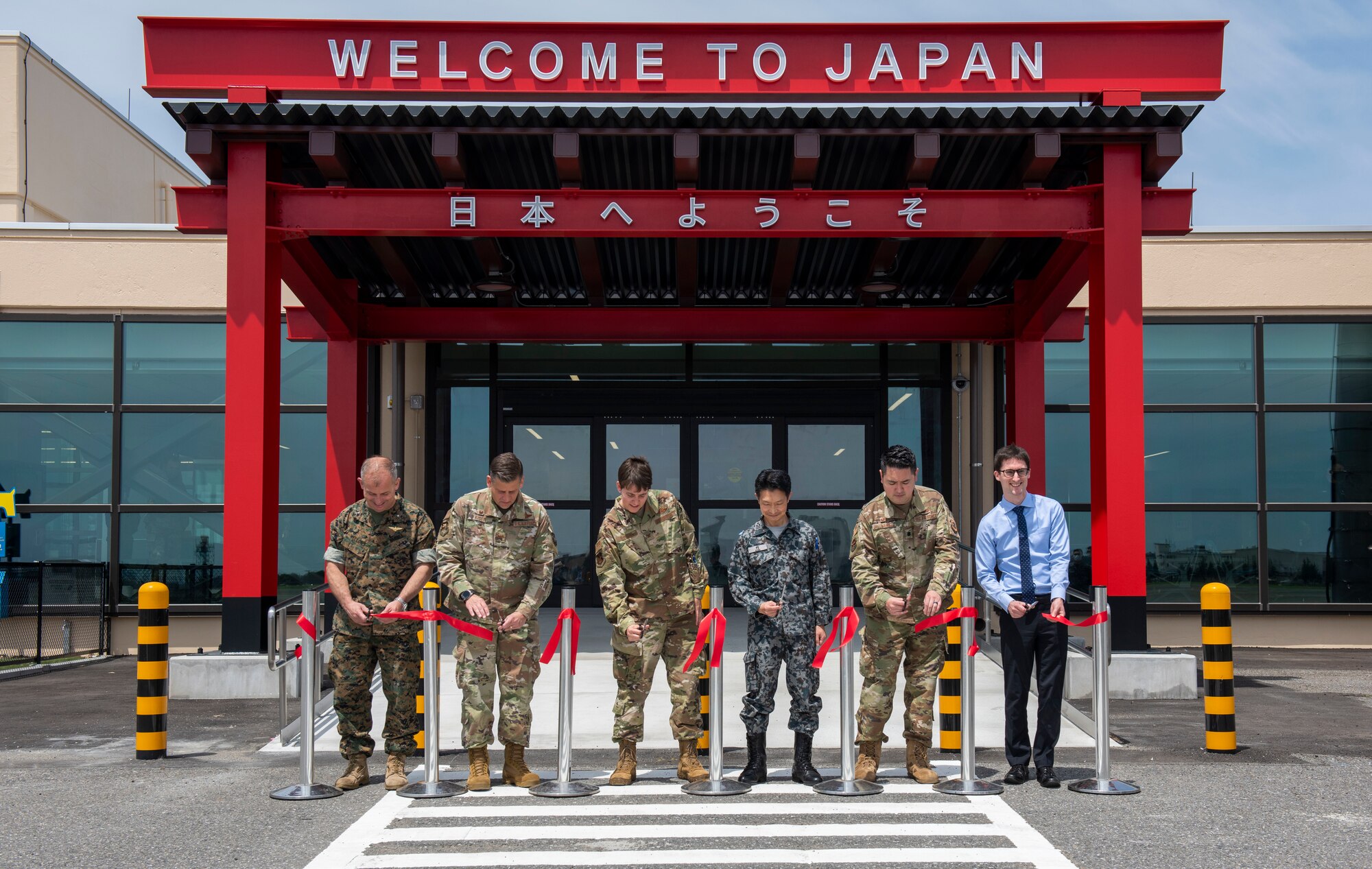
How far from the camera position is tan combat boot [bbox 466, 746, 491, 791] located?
21.7 feet

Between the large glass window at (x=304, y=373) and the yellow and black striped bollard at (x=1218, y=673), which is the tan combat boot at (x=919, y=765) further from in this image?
the large glass window at (x=304, y=373)

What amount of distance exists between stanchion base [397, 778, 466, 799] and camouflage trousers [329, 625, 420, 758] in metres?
0.24

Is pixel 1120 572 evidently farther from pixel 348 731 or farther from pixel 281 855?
pixel 281 855

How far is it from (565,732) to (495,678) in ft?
1.57

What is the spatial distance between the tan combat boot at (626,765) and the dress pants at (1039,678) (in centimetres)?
204

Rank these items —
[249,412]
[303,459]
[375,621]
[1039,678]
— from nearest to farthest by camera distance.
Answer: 1. [375,621]
2. [1039,678]
3. [249,412]
4. [303,459]

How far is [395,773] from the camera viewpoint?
6754 mm

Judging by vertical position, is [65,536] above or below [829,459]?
below

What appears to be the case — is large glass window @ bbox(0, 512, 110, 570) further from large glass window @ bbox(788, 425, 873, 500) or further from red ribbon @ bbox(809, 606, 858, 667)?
red ribbon @ bbox(809, 606, 858, 667)

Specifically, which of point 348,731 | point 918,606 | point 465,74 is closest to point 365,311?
point 465,74

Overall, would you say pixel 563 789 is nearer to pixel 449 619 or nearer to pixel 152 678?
pixel 449 619

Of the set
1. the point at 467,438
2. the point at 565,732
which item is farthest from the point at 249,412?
the point at 467,438

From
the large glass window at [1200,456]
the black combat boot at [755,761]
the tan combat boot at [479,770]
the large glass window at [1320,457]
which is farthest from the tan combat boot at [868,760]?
the large glass window at [1320,457]

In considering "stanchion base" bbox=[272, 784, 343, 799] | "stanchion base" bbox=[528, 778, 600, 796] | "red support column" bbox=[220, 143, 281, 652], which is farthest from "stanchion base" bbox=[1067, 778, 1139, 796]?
"red support column" bbox=[220, 143, 281, 652]
